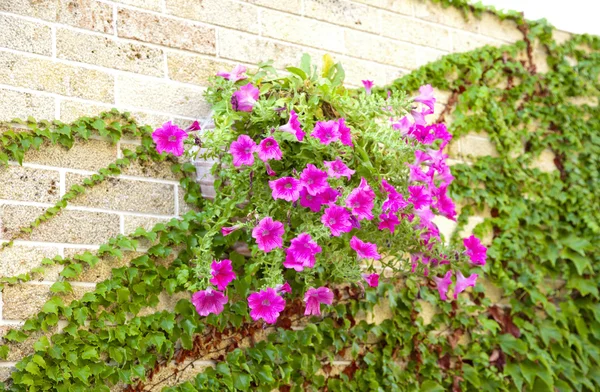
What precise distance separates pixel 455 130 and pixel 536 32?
0.60 metres

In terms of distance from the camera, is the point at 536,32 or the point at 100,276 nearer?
the point at 100,276

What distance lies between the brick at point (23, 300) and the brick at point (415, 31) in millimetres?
1433

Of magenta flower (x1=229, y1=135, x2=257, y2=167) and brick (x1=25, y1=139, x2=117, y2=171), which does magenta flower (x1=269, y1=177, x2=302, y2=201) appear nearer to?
A: magenta flower (x1=229, y1=135, x2=257, y2=167)

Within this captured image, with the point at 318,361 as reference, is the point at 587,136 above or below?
above

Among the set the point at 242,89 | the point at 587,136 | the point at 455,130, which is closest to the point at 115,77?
the point at 242,89

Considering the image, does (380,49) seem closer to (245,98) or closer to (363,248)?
(245,98)

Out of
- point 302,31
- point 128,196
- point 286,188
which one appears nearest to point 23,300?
point 128,196

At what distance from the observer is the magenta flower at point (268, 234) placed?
69.3 inches

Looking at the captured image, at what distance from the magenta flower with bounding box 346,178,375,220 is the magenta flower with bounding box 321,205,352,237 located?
0.03 metres

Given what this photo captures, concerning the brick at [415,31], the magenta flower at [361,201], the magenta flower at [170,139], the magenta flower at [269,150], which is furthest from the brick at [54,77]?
the brick at [415,31]

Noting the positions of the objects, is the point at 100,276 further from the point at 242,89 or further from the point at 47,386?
the point at 242,89

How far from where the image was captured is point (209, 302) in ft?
5.99

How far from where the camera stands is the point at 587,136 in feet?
9.25

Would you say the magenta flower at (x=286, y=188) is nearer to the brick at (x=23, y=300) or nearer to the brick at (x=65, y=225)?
the brick at (x=65, y=225)
